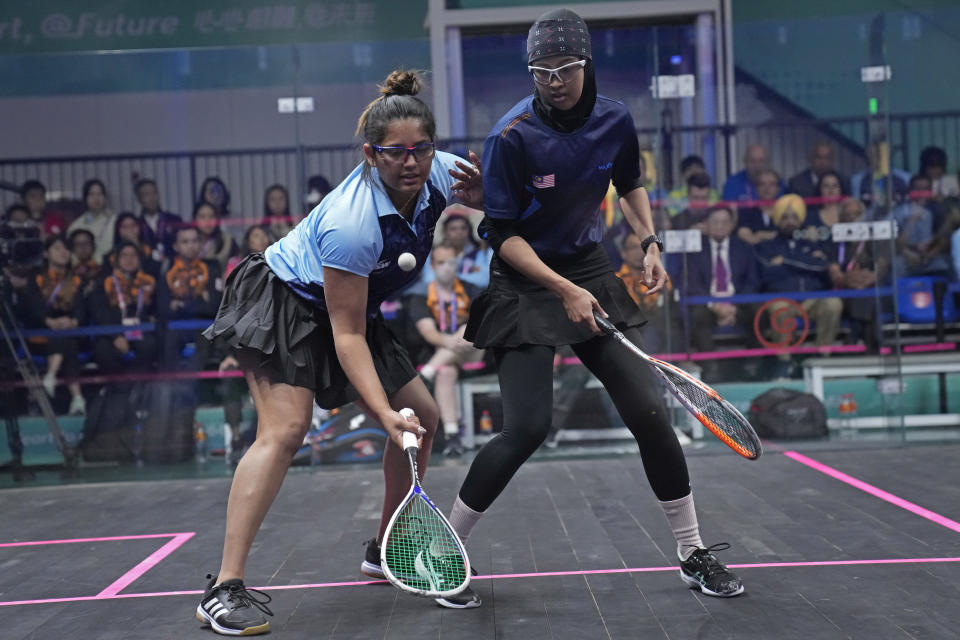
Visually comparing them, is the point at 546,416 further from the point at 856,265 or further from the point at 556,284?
the point at 856,265

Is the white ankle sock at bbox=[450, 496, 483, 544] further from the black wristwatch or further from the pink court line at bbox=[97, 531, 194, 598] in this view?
the pink court line at bbox=[97, 531, 194, 598]

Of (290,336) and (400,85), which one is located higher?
(400,85)

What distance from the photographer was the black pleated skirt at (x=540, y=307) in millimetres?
2686

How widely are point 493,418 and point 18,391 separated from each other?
2.37 metres

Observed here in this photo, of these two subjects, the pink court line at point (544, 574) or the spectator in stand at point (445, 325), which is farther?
the spectator in stand at point (445, 325)

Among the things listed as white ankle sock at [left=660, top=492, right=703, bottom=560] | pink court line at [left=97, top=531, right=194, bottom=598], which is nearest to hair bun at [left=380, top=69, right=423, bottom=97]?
white ankle sock at [left=660, top=492, right=703, bottom=560]

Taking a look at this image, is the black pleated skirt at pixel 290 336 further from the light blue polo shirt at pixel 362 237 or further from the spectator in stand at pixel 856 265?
the spectator in stand at pixel 856 265

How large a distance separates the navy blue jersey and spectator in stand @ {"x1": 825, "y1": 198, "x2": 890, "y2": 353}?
10.6 ft

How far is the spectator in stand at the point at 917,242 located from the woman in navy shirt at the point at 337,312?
3628 mm

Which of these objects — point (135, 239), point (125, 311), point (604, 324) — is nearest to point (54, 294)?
point (125, 311)

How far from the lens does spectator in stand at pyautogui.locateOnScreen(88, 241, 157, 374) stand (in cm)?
566

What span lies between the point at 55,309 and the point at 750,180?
3.49 metres

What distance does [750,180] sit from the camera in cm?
566

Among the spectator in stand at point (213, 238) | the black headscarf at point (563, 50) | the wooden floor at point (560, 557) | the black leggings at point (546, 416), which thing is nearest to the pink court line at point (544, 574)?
the wooden floor at point (560, 557)
